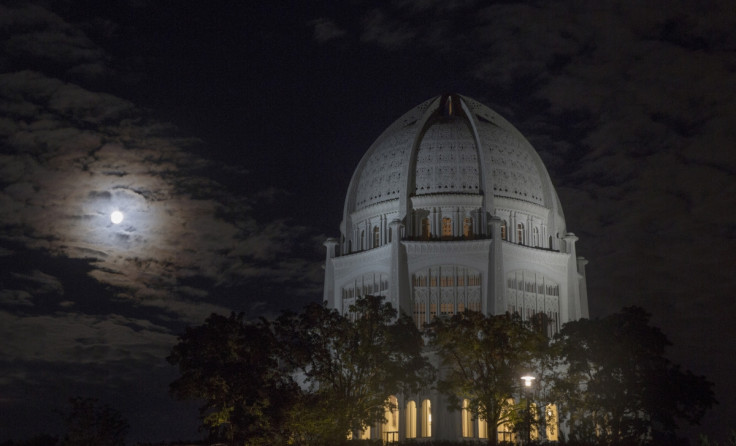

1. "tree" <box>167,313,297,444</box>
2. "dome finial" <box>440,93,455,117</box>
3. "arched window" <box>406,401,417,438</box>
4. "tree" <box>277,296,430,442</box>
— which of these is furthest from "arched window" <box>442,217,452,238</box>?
"tree" <box>167,313,297,444</box>

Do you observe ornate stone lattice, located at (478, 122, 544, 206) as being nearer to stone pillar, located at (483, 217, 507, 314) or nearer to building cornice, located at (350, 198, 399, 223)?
stone pillar, located at (483, 217, 507, 314)

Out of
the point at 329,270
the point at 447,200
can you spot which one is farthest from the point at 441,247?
the point at 329,270

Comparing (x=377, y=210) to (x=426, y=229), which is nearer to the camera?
(x=426, y=229)

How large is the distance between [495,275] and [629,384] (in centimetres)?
2724

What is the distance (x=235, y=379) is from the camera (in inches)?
2196

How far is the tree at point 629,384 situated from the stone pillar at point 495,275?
22.5m

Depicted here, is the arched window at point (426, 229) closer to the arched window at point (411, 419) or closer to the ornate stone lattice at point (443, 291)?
the ornate stone lattice at point (443, 291)

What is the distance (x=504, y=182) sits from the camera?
9319 cm

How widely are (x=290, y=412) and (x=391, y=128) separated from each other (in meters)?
51.3

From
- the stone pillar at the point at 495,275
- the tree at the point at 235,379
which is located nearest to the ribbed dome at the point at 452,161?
the stone pillar at the point at 495,275

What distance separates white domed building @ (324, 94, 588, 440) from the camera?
289 ft

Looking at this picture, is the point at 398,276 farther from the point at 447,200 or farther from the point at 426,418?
the point at 426,418

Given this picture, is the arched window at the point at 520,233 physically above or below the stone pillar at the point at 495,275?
above

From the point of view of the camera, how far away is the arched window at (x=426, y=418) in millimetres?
79762
